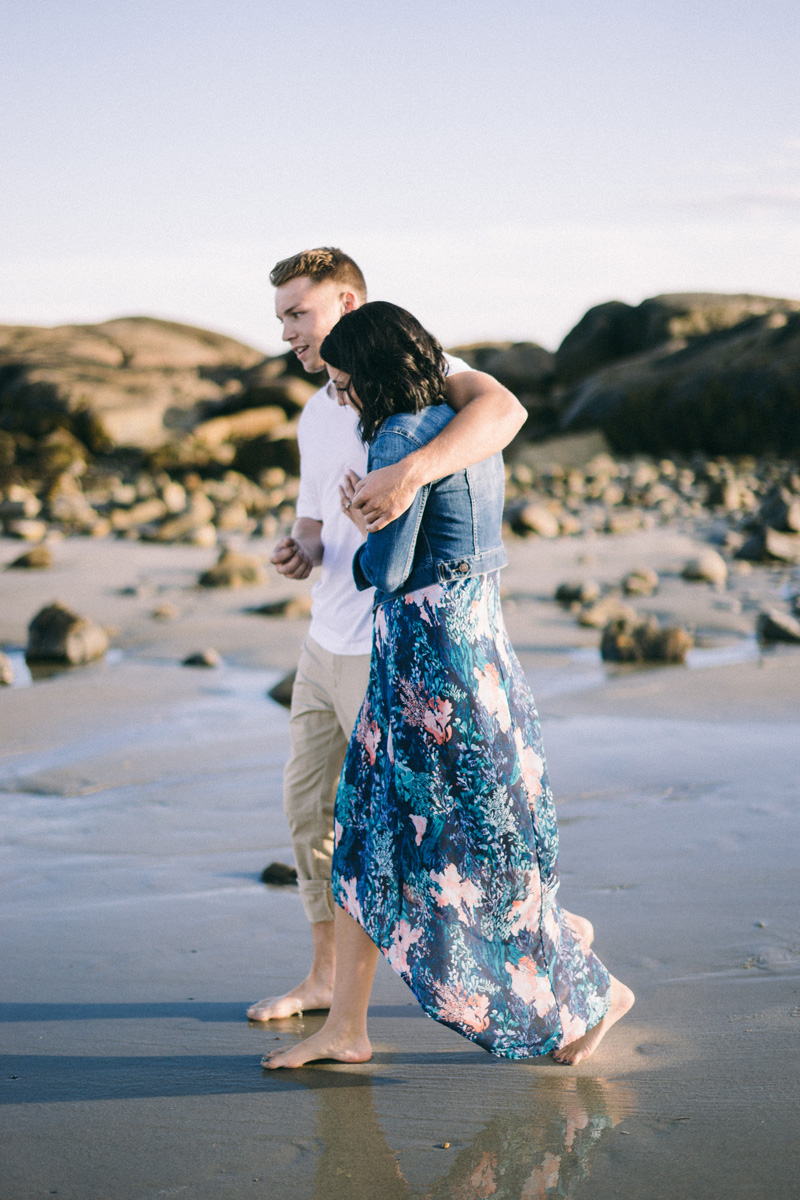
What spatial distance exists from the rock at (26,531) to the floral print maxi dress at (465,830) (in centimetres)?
1129

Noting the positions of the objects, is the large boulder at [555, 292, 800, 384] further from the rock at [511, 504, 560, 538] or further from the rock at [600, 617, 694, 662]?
the rock at [600, 617, 694, 662]

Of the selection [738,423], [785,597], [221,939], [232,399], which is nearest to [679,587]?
[785,597]

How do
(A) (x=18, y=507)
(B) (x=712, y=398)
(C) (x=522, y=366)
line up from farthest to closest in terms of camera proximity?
(C) (x=522, y=366)
(B) (x=712, y=398)
(A) (x=18, y=507)

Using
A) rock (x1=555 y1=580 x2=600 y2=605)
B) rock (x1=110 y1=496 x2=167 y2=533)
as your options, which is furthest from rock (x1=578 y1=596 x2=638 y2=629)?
rock (x1=110 y1=496 x2=167 y2=533)

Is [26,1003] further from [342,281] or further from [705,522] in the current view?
[705,522]

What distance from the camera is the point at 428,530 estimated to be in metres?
2.43

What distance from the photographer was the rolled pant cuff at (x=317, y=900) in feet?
9.75

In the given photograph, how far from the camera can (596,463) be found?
21422mm

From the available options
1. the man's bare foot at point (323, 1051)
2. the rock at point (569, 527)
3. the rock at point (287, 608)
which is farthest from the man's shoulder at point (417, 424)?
the rock at point (569, 527)

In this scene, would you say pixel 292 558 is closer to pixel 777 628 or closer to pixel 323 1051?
pixel 323 1051

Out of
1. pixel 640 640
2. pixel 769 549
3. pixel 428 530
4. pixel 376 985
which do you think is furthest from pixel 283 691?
pixel 769 549

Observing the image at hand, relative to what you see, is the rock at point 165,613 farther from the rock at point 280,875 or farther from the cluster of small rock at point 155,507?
the rock at point 280,875

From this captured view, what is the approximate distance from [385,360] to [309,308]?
0.60m

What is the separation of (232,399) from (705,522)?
14017mm
